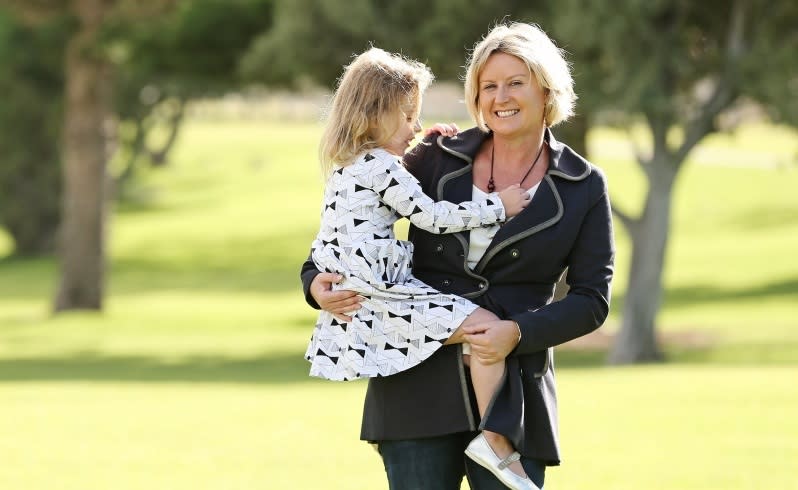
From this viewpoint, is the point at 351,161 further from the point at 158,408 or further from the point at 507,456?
the point at 158,408

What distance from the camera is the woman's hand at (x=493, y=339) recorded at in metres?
4.11

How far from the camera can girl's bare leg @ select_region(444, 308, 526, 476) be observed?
13.5 ft

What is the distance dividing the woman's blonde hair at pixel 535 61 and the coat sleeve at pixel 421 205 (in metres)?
0.31

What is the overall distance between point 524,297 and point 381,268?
1.41ft

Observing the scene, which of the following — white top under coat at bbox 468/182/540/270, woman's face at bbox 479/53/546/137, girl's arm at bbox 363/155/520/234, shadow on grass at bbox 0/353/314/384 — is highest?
woman's face at bbox 479/53/546/137

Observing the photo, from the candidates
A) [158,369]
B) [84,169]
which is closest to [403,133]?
[158,369]

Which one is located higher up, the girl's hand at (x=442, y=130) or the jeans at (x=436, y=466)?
the girl's hand at (x=442, y=130)

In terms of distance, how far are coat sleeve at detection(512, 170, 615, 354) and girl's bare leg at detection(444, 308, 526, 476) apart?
81mm

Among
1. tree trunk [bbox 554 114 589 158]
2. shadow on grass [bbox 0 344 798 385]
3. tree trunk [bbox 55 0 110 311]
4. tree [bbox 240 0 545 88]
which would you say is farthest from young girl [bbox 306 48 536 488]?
tree trunk [bbox 55 0 110 311]

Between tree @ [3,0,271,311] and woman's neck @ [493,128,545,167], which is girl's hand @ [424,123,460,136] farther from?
tree @ [3,0,271,311]

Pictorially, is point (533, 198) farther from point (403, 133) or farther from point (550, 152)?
point (403, 133)

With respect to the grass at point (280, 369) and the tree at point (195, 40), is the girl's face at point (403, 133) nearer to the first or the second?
the grass at point (280, 369)

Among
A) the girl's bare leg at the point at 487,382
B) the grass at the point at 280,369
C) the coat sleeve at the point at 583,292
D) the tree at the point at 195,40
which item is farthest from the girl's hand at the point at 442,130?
the tree at the point at 195,40

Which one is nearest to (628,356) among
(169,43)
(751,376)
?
(751,376)
